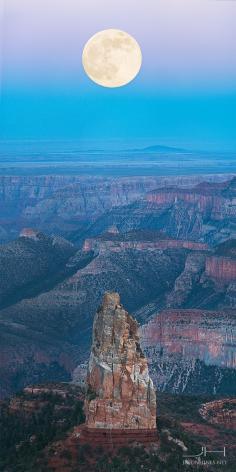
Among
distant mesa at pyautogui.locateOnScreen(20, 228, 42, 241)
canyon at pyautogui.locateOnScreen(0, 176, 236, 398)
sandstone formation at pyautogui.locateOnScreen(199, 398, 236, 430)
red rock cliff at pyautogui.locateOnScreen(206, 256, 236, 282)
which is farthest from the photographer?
distant mesa at pyautogui.locateOnScreen(20, 228, 42, 241)

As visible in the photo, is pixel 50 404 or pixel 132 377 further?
pixel 50 404

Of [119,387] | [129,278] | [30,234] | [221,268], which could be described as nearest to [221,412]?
[119,387]

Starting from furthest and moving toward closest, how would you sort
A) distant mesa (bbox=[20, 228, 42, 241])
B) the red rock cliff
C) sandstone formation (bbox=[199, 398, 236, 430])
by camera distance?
distant mesa (bbox=[20, 228, 42, 241]) < the red rock cliff < sandstone formation (bbox=[199, 398, 236, 430])

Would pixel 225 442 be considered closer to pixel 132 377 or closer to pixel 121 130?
pixel 132 377

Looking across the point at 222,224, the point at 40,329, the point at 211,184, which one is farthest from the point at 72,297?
the point at 211,184

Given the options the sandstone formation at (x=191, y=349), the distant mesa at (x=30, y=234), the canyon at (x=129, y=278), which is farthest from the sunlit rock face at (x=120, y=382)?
the distant mesa at (x=30, y=234)

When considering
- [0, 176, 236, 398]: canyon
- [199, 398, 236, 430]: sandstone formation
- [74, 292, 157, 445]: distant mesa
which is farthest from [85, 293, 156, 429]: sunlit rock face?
[0, 176, 236, 398]: canyon

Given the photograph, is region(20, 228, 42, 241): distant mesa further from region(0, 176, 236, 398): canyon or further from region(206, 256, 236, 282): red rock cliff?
region(206, 256, 236, 282): red rock cliff
